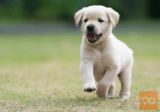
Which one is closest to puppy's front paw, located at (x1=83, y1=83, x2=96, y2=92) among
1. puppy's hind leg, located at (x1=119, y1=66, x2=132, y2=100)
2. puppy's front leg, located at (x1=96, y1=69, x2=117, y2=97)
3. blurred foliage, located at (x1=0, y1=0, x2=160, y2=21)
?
puppy's front leg, located at (x1=96, y1=69, x2=117, y2=97)

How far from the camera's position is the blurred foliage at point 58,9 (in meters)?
36.2

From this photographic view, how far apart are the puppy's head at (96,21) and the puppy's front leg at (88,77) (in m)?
0.38

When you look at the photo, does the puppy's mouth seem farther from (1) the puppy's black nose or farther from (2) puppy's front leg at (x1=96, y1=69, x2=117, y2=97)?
(2) puppy's front leg at (x1=96, y1=69, x2=117, y2=97)

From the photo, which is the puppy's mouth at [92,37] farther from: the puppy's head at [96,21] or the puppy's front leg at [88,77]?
the puppy's front leg at [88,77]

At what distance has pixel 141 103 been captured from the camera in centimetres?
933

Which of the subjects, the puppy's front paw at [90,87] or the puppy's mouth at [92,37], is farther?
the puppy's mouth at [92,37]

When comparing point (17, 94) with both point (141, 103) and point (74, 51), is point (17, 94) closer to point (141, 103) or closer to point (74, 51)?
point (141, 103)

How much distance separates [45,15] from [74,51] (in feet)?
54.2

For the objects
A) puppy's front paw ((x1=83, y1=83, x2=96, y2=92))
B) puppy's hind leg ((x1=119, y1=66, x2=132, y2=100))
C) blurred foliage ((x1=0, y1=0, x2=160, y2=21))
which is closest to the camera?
puppy's front paw ((x1=83, y1=83, x2=96, y2=92))

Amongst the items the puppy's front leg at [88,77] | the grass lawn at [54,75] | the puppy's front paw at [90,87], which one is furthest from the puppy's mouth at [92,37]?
the grass lawn at [54,75]

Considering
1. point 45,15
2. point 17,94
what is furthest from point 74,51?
point 45,15

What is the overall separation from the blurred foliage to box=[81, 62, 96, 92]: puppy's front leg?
2581 centimetres

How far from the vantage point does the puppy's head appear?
949cm

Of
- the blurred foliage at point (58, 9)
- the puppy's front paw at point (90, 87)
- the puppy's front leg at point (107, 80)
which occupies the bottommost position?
the puppy's front paw at point (90, 87)
